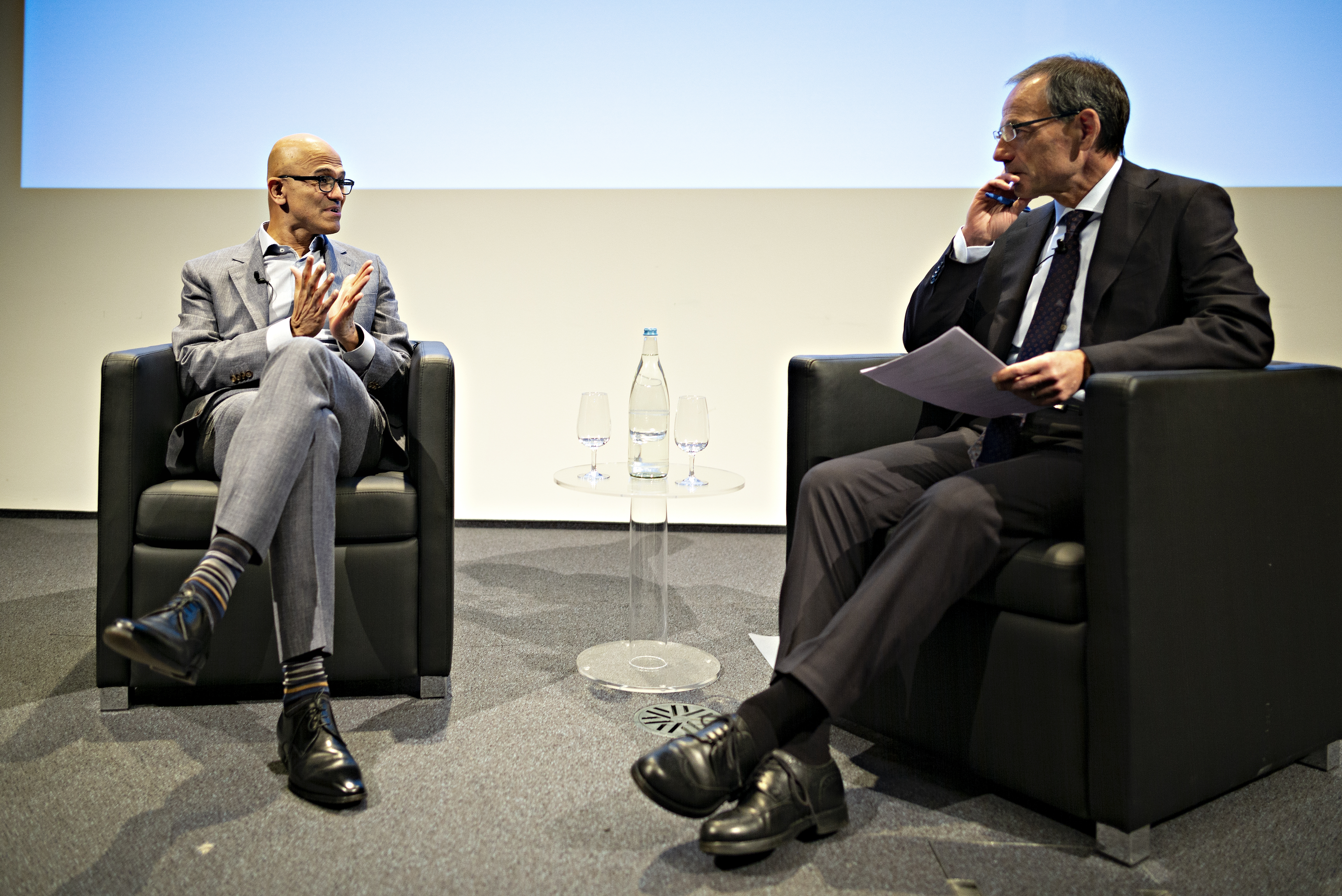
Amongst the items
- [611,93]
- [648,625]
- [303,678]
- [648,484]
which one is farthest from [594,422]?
[611,93]

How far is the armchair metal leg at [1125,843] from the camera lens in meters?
1.32

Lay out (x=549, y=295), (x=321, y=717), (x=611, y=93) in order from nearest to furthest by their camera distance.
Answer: (x=321, y=717), (x=611, y=93), (x=549, y=295)

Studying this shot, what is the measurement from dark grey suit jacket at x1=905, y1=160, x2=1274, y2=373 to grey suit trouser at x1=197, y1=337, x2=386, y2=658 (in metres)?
1.27

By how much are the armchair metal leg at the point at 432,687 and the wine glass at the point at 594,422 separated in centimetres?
52

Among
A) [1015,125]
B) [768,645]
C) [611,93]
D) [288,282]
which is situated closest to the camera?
[1015,125]

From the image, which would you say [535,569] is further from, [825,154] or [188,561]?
[825,154]

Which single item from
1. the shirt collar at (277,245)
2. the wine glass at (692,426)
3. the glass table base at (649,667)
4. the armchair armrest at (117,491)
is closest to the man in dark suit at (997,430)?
the wine glass at (692,426)

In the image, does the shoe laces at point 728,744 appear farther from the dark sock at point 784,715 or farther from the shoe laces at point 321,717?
the shoe laces at point 321,717

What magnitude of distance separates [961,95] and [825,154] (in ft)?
1.77

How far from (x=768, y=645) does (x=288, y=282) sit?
1.45 meters

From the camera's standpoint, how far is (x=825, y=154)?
3682 mm

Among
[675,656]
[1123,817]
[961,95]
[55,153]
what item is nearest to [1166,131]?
[961,95]

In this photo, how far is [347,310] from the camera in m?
1.98

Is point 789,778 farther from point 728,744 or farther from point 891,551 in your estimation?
point 891,551
